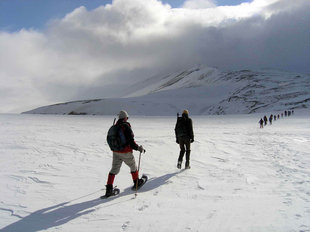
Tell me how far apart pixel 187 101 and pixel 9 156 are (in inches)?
5095

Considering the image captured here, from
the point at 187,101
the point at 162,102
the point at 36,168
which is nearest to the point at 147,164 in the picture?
the point at 36,168

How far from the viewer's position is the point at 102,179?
7.45 m

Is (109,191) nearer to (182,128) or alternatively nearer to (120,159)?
(120,159)

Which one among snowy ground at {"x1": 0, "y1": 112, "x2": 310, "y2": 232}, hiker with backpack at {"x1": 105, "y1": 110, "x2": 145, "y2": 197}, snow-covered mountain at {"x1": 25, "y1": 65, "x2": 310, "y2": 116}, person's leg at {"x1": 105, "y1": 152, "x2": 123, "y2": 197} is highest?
snow-covered mountain at {"x1": 25, "y1": 65, "x2": 310, "y2": 116}

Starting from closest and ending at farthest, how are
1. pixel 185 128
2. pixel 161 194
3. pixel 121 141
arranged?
1. pixel 121 141
2. pixel 161 194
3. pixel 185 128

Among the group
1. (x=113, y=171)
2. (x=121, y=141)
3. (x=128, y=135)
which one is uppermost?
(x=128, y=135)

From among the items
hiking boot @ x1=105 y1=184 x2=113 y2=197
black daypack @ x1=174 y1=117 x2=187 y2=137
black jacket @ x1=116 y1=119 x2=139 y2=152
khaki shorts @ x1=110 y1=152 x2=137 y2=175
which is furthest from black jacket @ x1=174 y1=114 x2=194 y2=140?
hiking boot @ x1=105 y1=184 x2=113 y2=197

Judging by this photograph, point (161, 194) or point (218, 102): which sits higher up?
point (218, 102)

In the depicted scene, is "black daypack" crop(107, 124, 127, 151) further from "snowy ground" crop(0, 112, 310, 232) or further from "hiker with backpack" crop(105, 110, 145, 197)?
"snowy ground" crop(0, 112, 310, 232)

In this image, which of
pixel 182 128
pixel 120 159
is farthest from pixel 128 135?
pixel 182 128

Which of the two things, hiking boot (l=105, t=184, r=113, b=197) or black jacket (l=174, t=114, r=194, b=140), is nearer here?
hiking boot (l=105, t=184, r=113, b=197)

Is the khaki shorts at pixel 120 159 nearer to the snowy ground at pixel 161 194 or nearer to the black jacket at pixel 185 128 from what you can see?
the snowy ground at pixel 161 194

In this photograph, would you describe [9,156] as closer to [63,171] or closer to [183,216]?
[63,171]

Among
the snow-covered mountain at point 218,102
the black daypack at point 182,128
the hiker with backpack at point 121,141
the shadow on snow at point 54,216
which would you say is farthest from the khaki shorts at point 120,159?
the snow-covered mountain at point 218,102
